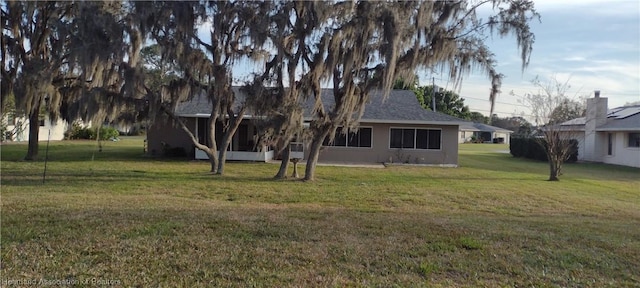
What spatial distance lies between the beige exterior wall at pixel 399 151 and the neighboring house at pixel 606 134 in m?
7.25

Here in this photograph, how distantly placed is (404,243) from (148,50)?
22.2 meters

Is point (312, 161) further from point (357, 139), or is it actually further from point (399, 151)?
point (399, 151)

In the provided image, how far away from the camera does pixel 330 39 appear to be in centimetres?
1212

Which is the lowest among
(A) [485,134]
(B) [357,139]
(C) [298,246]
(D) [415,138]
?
(C) [298,246]

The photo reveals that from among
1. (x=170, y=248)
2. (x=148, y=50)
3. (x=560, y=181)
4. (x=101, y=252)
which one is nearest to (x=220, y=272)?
(x=170, y=248)

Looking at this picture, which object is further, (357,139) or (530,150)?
(530,150)

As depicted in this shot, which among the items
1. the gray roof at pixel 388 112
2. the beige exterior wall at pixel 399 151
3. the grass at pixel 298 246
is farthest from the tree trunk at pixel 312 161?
the beige exterior wall at pixel 399 151

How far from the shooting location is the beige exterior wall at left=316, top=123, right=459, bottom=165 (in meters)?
21.0

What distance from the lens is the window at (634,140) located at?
2370 cm

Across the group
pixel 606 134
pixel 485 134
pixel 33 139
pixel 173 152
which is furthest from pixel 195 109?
pixel 485 134

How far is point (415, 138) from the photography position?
21.2m

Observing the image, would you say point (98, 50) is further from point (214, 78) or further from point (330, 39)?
point (330, 39)

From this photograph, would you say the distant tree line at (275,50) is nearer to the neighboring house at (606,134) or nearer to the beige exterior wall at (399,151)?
the beige exterior wall at (399,151)

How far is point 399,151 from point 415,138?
3.16 ft
